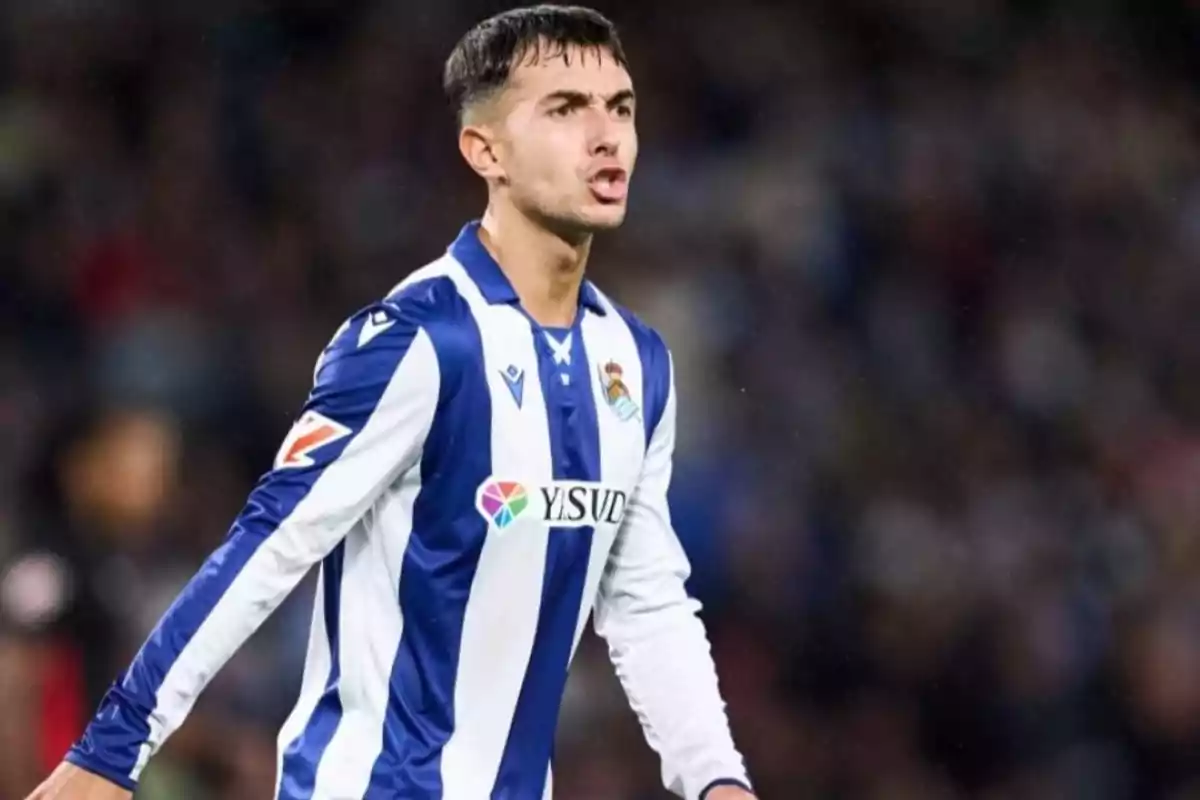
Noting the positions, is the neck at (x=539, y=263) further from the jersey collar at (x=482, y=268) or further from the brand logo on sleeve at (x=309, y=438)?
the brand logo on sleeve at (x=309, y=438)

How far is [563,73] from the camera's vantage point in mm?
3291

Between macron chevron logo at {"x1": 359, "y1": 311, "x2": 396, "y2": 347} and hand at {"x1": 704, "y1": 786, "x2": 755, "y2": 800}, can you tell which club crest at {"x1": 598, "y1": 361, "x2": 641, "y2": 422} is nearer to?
macron chevron logo at {"x1": 359, "y1": 311, "x2": 396, "y2": 347}

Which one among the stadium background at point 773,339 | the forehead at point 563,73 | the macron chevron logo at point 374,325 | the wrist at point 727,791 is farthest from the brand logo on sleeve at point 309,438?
the stadium background at point 773,339

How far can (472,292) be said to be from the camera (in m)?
3.23

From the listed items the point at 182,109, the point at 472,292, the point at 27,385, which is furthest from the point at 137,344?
the point at 472,292

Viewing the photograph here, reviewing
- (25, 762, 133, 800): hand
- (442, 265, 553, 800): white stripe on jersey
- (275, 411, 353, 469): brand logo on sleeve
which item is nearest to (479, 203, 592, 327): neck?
(442, 265, 553, 800): white stripe on jersey

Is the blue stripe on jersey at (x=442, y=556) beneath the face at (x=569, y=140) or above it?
beneath

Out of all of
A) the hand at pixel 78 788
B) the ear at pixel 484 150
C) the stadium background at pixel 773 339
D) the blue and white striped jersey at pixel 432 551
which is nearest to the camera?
the hand at pixel 78 788

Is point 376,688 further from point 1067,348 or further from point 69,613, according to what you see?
point 1067,348

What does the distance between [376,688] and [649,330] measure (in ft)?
2.60

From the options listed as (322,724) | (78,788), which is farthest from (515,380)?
(78,788)

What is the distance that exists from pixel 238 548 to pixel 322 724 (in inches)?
13.5

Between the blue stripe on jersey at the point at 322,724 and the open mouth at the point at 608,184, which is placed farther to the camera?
the open mouth at the point at 608,184

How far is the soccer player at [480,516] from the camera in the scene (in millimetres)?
2998
